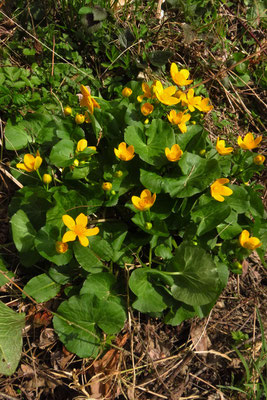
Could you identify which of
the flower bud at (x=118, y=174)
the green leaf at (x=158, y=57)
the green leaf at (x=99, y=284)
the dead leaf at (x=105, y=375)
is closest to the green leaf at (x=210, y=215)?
the flower bud at (x=118, y=174)

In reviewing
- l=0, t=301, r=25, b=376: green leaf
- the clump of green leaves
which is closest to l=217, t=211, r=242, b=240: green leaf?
the clump of green leaves

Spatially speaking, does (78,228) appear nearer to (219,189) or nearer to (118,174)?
(118,174)

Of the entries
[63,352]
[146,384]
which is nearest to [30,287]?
[63,352]

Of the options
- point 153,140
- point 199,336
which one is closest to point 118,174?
point 153,140

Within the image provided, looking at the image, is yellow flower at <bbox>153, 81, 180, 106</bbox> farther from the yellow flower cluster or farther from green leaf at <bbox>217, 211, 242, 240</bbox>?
green leaf at <bbox>217, 211, 242, 240</bbox>

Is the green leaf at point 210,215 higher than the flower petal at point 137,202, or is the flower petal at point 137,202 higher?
the flower petal at point 137,202

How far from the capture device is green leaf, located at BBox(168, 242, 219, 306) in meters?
1.85

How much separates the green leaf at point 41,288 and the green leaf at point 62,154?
675 mm

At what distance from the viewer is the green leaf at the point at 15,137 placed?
2.23m

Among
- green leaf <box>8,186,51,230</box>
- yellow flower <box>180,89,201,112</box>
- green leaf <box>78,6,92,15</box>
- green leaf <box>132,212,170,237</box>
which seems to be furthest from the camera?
green leaf <box>78,6,92,15</box>

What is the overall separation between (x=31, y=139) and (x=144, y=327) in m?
1.43

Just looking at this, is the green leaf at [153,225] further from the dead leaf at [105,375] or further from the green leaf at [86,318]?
the dead leaf at [105,375]

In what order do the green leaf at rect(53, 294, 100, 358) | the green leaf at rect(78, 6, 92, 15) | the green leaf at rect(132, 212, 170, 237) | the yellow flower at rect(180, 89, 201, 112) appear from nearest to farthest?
the green leaf at rect(53, 294, 100, 358), the green leaf at rect(132, 212, 170, 237), the yellow flower at rect(180, 89, 201, 112), the green leaf at rect(78, 6, 92, 15)

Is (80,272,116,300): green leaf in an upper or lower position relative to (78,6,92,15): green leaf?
lower
